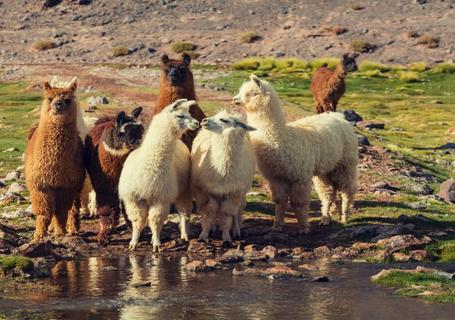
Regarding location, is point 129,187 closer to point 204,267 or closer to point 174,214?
point 204,267

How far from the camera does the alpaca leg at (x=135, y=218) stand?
1557 cm

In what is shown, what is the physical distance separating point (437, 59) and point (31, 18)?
27.7 m

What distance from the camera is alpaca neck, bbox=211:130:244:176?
52.2 feet

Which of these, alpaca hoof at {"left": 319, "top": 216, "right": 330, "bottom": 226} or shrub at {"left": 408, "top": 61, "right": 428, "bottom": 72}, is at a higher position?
shrub at {"left": 408, "top": 61, "right": 428, "bottom": 72}

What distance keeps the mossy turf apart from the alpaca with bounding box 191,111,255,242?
125 inches

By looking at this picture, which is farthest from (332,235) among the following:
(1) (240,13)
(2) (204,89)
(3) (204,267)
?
(1) (240,13)

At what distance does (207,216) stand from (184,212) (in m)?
0.49

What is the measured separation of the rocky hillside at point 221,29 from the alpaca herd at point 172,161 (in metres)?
42.5

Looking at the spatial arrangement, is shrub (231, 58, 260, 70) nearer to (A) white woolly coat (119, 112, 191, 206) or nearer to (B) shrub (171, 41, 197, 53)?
(B) shrub (171, 41, 197, 53)

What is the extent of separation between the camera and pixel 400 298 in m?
12.6

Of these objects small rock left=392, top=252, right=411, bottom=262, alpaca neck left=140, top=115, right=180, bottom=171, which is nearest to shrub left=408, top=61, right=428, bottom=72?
A: small rock left=392, top=252, right=411, bottom=262

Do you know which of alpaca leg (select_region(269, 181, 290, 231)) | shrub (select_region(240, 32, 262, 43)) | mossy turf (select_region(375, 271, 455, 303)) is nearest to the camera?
mossy turf (select_region(375, 271, 455, 303))

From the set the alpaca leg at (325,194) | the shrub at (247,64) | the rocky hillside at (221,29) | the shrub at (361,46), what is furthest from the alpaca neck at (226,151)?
the shrub at (361,46)

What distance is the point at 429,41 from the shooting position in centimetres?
6294
